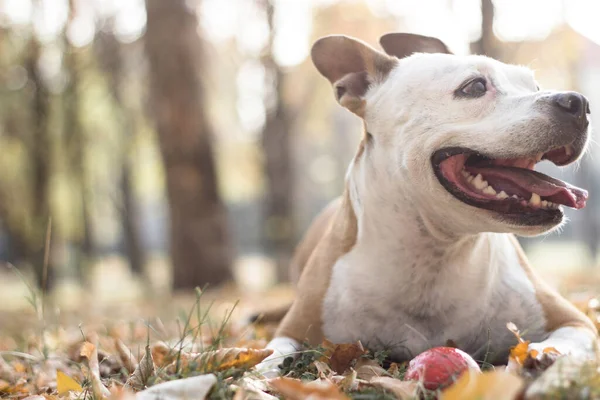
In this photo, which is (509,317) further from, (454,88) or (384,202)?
(454,88)

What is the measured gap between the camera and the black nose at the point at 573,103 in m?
2.49

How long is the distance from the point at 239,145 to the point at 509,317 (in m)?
18.4

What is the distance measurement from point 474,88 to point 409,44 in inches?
45.6

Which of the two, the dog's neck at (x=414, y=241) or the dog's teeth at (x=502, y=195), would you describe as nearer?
the dog's teeth at (x=502, y=195)

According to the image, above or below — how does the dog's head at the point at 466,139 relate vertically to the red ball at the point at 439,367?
above

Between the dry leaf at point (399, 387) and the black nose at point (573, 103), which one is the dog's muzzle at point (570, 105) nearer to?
the black nose at point (573, 103)

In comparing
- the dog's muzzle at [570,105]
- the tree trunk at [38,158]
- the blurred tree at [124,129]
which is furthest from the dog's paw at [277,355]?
the blurred tree at [124,129]

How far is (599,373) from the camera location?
1.92 meters

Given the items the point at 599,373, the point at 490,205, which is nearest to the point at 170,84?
the point at 490,205

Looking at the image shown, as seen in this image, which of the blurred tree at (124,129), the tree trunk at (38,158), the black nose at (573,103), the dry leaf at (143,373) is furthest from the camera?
the blurred tree at (124,129)

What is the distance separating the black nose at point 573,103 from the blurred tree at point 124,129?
13932mm

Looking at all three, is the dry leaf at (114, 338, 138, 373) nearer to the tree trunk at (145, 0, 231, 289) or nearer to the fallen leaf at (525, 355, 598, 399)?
the fallen leaf at (525, 355, 598, 399)

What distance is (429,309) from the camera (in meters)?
2.90

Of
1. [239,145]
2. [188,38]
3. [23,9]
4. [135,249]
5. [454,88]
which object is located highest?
[23,9]
